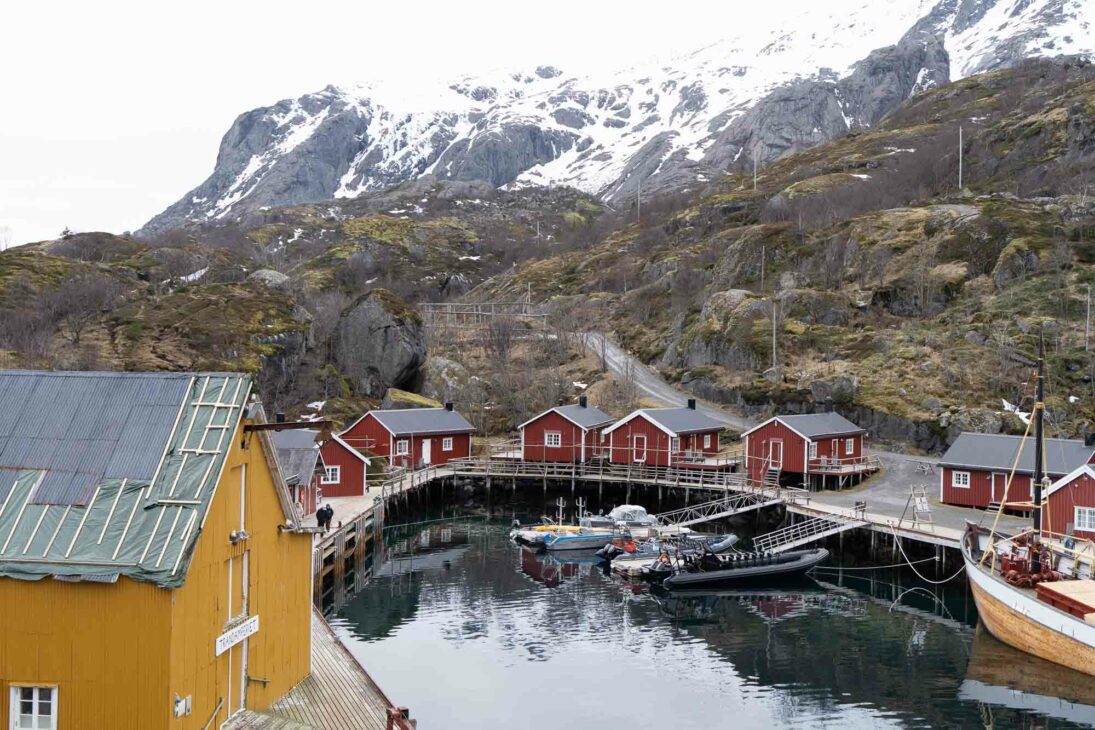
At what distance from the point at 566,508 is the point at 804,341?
30.0 meters

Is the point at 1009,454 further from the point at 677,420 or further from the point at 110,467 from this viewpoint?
the point at 110,467

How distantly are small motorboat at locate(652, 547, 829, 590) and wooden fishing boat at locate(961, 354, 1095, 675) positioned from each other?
7.56 meters

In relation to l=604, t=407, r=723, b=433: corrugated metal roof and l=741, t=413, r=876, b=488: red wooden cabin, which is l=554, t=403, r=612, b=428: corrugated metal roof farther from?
l=741, t=413, r=876, b=488: red wooden cabin

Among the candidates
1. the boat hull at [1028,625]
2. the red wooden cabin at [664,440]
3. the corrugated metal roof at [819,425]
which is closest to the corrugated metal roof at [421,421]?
the red wooden cabin at [664,440]

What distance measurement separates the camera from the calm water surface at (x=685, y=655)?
27.7 meters

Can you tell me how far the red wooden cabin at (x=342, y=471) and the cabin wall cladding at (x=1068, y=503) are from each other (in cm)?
3439

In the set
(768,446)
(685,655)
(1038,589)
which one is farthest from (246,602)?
(768,446)

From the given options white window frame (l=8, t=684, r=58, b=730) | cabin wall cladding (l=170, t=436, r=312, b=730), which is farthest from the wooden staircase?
white window frame (l=8, t=684, r=58, b=730)

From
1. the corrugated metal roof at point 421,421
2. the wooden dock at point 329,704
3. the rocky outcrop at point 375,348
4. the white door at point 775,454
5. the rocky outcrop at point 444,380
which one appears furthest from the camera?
the rocky outcrop at point 444,380

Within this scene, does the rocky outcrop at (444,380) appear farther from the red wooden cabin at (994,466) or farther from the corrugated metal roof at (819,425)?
the red wooden cabin at (994,466)

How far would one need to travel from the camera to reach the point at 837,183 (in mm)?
128375

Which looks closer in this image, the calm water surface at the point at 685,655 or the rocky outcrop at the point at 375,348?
the calm water surface at the point at 685,655

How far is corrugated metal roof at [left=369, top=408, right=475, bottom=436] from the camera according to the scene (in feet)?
205

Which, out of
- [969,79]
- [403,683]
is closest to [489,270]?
[969,79]
